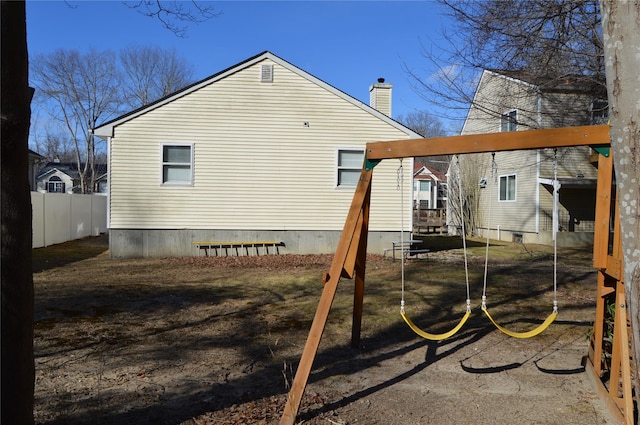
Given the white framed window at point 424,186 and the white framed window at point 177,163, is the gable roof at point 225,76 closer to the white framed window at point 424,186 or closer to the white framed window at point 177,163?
the white framed window at point 177,163

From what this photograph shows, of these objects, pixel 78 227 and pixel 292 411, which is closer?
pixel 292 411

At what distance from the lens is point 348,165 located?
14.7 m

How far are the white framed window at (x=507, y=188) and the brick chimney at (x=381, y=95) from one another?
744cm

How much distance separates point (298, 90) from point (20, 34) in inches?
471

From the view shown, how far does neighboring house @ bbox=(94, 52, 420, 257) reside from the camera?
14.0m

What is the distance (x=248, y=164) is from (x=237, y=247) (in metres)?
2.37

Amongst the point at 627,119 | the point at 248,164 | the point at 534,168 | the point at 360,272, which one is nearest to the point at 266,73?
the point at 248,164

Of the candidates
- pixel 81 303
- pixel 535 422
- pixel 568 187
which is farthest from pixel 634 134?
pixel 568 187

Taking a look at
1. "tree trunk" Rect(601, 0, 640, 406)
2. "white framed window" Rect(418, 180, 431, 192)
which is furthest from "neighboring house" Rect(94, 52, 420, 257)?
"white framed window" Rect(418, 180, 431, 192)

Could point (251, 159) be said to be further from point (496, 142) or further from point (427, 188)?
point (427, 188)

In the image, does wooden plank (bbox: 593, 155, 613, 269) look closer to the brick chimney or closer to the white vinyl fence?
the brick chimney

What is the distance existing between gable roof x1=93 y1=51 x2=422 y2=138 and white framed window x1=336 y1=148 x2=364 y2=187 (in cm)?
128

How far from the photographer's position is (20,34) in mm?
2922

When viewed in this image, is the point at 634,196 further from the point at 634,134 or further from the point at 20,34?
the point at 20,34
